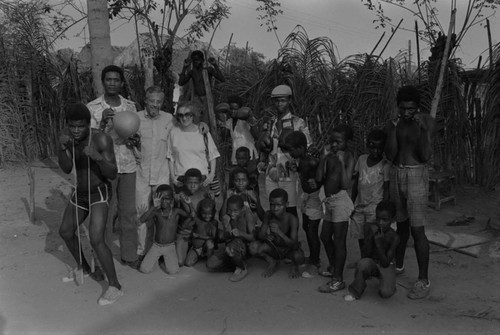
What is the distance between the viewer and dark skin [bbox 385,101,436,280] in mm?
4008

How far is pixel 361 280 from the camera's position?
3977 mm

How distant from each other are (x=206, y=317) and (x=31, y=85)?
938cm

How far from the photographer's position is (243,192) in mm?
4953

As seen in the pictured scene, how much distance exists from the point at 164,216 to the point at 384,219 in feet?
6.71

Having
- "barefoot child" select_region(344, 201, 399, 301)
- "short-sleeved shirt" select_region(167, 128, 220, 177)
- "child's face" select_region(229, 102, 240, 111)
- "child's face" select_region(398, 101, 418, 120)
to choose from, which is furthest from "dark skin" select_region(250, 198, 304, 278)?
"child's face" select_region(229, 102, 240, 111)

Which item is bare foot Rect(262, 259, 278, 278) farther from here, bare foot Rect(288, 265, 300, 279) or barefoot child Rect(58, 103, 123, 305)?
barefoot child Rect(58, 103, 123, 305)

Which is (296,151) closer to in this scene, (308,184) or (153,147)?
(308,184)

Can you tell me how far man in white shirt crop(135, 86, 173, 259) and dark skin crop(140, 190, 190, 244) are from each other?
0.14m

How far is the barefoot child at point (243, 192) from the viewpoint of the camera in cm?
490

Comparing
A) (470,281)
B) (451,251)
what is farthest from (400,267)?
(451,251)

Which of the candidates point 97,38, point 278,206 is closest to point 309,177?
point 278,206

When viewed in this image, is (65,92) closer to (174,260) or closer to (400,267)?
(174,260)

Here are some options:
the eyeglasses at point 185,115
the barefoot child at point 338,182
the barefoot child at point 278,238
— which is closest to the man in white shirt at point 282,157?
the barefoot child at point 278,238

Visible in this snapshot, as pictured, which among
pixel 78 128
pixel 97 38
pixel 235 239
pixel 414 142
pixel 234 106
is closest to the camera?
pixel 78 128
